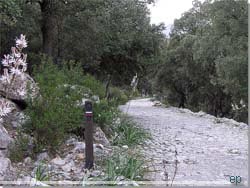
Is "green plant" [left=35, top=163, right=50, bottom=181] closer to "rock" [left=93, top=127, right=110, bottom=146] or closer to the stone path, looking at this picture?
the stone path

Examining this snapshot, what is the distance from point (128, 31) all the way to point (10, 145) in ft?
37.8

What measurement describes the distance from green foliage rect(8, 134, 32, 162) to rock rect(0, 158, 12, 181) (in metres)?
0.31

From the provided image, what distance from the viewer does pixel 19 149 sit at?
5348 mm

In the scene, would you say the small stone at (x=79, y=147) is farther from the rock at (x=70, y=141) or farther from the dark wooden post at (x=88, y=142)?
the dark wooden post at (x=88, y=142)

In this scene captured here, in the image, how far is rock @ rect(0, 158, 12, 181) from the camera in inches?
183

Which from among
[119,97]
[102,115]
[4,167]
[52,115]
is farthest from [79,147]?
[119,97]

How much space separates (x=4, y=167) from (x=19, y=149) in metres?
0.57

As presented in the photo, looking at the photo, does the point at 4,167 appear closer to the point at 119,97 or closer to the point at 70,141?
the point at 70,141

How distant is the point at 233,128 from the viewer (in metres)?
12.0

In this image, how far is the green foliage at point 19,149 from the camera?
527 centimetres

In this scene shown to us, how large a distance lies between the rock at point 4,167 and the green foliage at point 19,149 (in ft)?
1.02

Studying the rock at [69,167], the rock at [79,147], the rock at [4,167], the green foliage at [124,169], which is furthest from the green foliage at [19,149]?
the green foliage at [124,169]

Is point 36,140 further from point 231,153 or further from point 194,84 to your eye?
→ point 194,84

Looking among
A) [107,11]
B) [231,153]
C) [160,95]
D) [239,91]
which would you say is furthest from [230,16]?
[160,95]
